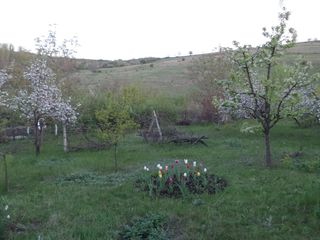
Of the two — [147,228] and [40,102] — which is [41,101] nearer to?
[40,102]

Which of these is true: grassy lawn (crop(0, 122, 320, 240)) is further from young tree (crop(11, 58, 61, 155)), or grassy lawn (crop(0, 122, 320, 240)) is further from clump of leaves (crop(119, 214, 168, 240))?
young tree (crop(11, 58, 61, 155))

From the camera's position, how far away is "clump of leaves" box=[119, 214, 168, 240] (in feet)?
21.0

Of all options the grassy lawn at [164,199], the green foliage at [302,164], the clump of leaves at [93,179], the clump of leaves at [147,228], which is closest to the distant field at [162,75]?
the grassy lawn at [164,199]

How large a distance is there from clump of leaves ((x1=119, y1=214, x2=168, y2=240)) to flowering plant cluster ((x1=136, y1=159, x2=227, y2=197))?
1453 mm

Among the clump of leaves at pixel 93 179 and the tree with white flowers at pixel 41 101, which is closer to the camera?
the clump of leaves at pixel 93 179

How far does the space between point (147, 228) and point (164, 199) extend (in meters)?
1.69

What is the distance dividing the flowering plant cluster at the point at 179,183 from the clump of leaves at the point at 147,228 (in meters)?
1.45

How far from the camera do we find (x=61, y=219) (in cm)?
741

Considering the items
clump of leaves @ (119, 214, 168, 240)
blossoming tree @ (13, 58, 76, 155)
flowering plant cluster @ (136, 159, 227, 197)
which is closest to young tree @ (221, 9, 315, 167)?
flowering plant cluster @ (136, 159, 227, 197)

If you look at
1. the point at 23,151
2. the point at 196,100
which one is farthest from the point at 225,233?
the point at 196,100

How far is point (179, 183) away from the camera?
8867 mm

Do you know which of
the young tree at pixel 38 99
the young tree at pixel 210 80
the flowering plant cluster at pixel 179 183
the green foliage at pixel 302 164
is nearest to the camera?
the flowering plant cluster at pixel 179 183

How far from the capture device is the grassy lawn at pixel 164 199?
6.80 m

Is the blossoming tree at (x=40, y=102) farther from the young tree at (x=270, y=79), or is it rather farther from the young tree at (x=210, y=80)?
the young tree at (x=210, y=80)
